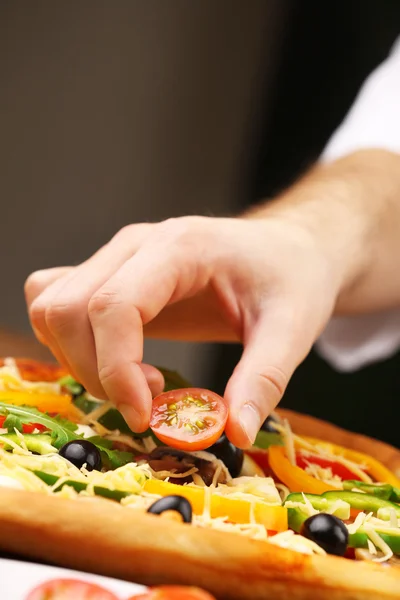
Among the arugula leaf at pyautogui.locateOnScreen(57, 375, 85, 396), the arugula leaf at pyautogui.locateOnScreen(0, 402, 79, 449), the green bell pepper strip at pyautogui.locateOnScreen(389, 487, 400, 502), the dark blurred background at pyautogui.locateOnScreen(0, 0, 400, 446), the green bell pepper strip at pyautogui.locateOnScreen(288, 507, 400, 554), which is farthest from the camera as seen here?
the dark blurred background at pyautogui.locateOnScreen(0, 0, 400, 446)

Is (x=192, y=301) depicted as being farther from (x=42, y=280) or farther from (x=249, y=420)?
(x=249, y=420)

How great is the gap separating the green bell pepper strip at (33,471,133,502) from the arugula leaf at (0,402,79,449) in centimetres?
18

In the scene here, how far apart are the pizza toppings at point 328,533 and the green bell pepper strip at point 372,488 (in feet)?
1.30

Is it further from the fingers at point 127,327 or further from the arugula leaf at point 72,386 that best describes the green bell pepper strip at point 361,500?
the arugula leaf at point 72,386

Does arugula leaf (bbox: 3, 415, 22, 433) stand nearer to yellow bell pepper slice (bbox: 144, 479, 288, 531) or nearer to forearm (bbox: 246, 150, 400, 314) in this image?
yellow bell pepper slice (bbox: 144, 479, 288, 531)

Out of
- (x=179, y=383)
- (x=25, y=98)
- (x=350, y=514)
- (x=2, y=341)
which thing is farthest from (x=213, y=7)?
(x=350, y=514)

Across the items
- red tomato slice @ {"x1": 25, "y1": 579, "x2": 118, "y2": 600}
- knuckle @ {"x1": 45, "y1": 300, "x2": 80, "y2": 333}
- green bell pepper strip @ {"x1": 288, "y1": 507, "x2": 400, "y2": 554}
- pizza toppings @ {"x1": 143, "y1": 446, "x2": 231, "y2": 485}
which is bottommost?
pizza toppings @ {"x1": 143, "y1": 446, "x2": 231, "y2": 485}

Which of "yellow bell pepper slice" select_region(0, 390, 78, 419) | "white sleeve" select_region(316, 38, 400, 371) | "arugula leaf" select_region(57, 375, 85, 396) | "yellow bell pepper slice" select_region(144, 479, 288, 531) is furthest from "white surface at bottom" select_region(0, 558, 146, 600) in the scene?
"white sleeve" select_region(316, 38, 400, 371)

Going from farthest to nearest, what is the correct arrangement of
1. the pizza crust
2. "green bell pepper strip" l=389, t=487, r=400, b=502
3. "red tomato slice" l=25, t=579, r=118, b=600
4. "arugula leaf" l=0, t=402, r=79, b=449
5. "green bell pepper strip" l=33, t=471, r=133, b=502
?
"green bell pepper strip" l=389, t=487, r=400, b=502
"arugula leaf" l=0, t=402, r=79, b=449
"green bell pepper strip" l=33, t=471, r=133, b=502
the pizza crust
"red tomato slice" l=25, t=579, r=118, b=600

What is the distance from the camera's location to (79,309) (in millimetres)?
1466

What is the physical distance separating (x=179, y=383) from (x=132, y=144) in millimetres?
5047

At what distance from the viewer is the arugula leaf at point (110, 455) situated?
1.35 meters

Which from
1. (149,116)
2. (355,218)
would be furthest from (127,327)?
(149,116)

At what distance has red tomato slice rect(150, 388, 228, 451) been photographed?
130 centimetres
